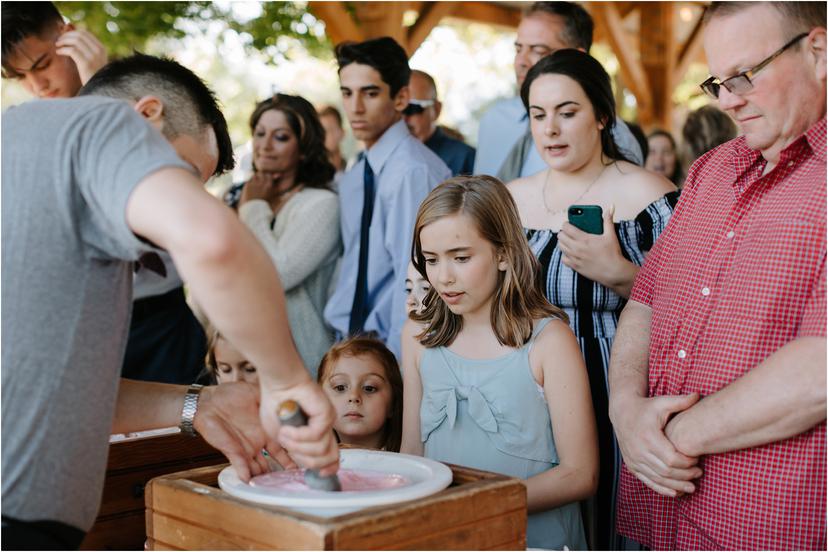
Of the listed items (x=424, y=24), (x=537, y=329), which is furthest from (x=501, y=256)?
(x=424, y=24)

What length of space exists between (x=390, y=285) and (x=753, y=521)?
208cm

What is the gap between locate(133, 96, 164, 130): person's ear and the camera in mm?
1596

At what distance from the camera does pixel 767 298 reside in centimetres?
185

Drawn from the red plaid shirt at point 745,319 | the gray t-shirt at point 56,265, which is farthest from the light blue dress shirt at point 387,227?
the gray t-shirt at point 56,265

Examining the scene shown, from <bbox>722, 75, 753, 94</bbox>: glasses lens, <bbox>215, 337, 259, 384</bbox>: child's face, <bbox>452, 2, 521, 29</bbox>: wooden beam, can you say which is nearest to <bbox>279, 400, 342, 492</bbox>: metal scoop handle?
<bbox>722, 75, 753, 94</bbox>: glasses lens

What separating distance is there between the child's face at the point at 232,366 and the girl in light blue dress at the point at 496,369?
99 cm

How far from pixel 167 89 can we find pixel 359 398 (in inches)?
54.4

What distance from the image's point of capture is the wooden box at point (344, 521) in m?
1.36

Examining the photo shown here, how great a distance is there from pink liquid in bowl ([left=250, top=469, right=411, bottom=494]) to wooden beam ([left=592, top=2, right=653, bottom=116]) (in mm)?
7251

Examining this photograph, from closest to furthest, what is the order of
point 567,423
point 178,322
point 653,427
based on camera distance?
point 653,427 < point 567,423 < point 178,322

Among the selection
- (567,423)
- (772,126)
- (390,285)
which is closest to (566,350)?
(567,423)

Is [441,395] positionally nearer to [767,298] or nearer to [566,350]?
[566,350]

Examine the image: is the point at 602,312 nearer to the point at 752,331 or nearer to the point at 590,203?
the point at 590,203

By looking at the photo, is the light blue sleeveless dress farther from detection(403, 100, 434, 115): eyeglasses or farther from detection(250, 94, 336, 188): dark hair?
detection(403, 100, 434, 115): eyeglasses
